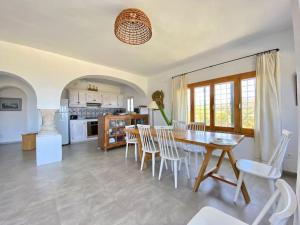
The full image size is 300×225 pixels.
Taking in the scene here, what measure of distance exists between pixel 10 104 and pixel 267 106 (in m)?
8.03

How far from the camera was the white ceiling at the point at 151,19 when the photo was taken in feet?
6.01

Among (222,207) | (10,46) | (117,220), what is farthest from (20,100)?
(222,207)

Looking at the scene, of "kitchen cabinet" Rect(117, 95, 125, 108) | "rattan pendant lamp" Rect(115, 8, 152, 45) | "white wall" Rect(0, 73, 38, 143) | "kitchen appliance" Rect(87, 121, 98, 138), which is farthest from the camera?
"kitchen cabinet" Rect(117, 95, 125, 108)

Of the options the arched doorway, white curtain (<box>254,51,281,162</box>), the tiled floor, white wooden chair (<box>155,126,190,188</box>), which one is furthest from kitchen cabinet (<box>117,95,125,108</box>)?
white curtain (<box>254,51,281,162</box>)

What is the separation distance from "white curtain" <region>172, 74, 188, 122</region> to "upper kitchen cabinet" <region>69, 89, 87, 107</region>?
12.2ft

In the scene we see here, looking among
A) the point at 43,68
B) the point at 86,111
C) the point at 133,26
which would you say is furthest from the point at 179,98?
the point at 86,111

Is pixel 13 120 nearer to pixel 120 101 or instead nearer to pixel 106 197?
pixel 120 101

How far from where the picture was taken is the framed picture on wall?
5280 mm

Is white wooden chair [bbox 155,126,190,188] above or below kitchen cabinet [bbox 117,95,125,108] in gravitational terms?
below

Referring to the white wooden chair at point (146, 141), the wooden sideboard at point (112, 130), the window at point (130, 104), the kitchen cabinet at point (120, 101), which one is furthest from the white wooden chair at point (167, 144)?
the kitchen cabinet at point (120, 101)

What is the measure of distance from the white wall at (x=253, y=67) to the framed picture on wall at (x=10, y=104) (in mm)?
6252

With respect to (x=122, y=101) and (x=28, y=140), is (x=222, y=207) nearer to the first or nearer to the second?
(x=28, y=140)

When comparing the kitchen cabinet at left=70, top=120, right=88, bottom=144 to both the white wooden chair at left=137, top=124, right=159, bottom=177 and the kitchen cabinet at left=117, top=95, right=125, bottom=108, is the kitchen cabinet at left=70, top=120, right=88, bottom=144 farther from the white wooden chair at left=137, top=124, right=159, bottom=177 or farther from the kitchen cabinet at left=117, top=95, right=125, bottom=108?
the white wooden chair at left=137, top=124, right=159, bottom=177

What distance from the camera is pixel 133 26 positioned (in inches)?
74.7
